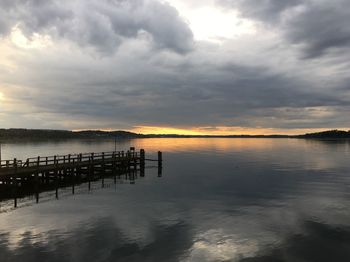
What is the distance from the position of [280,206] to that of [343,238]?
10.1m

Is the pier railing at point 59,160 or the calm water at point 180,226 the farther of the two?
the pier railing at point 59,160

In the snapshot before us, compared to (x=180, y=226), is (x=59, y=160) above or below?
above

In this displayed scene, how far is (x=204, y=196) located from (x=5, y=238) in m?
21.3

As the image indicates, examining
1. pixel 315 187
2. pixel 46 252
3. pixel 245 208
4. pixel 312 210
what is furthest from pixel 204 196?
pixel 46 252

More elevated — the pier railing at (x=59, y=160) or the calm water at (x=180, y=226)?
the pier railing at (x=59, y=160)

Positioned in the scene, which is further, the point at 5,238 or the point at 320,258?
the point at 5,238

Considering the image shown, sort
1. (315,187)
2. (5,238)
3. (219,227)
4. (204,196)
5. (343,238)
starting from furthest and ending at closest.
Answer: (315,187) < (204,196) < (219,227) < (343,238) < (5,238)

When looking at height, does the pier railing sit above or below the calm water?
above

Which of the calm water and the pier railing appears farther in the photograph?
the pier railing

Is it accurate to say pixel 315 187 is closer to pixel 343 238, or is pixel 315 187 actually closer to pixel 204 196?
pixel 204 196

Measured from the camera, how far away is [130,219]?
84.9 ft

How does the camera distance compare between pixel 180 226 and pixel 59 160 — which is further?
pixel 59 160

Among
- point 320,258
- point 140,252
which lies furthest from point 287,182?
point 140,252

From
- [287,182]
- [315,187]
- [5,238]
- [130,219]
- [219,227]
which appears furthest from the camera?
[287,182]
